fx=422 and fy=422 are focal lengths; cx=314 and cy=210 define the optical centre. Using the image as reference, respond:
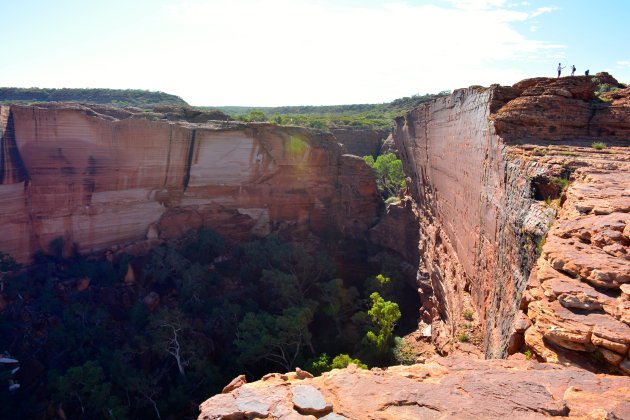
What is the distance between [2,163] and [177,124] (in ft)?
25.7

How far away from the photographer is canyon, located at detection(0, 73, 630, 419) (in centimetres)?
391

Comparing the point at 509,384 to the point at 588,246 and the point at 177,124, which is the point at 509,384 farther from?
the point at 177,124

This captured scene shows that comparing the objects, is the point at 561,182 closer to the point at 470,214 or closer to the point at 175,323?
the point at 470,214

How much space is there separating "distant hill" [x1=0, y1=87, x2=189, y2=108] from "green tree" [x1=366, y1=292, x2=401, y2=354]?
3899 cm

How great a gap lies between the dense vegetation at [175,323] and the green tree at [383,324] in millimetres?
41

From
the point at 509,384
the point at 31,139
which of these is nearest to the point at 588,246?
the point at 509,384

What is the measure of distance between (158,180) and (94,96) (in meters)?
38.0

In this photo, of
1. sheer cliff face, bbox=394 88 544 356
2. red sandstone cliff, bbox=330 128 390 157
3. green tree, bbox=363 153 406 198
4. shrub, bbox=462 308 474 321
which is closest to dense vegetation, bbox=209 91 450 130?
red sandstone cliff, bbox=330 128 390 157

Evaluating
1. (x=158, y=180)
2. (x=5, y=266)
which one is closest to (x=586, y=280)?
(x=158, y=180)

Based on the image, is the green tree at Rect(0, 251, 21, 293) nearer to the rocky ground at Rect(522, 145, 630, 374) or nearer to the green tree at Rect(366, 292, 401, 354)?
the green tree at Rect(366, 292, 401, 354)

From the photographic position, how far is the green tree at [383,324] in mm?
15320

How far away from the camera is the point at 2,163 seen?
18.5 metres

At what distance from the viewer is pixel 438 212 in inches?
657

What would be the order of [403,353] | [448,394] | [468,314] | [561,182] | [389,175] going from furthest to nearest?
[389,175] < [403,353] < [468,314] < [561,182] < [448,394]
